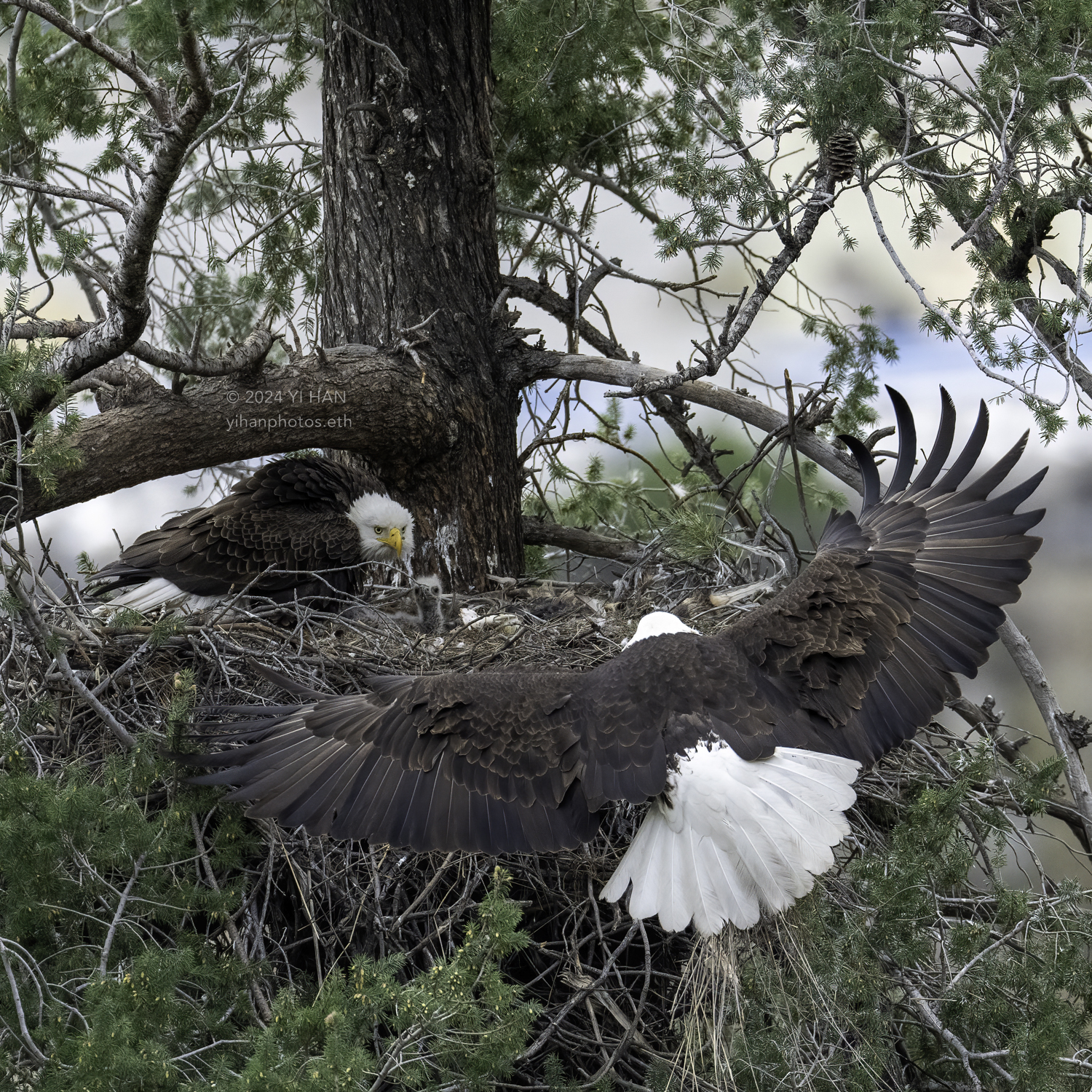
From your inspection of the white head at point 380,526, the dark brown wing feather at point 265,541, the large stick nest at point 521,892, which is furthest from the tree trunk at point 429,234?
the large stick nest at point 521,892

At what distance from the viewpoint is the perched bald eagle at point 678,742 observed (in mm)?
2828

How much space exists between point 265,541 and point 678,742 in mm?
2314

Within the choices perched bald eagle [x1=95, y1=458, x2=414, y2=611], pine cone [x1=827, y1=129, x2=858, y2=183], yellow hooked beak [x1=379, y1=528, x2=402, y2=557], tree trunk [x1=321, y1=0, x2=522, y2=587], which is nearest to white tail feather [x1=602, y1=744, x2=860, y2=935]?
perched bald eagle [x1=95, y1=458, x2=414, y2=611]

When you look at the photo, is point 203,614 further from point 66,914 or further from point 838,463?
point 838,463

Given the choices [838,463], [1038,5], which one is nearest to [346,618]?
[838,463]

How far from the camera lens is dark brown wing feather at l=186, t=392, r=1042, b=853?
2928 millimetres

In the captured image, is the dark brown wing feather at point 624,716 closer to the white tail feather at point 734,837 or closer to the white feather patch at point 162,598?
the white tail feather at point 734,837

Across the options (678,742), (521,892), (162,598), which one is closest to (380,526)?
(162,598)

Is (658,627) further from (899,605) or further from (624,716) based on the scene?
(899,605)

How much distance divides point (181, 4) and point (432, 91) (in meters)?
2.53

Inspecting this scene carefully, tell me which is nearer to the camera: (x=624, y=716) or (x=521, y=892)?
(x=624, y=716)

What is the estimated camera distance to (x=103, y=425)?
13.0ft

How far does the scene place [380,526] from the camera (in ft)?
15.9

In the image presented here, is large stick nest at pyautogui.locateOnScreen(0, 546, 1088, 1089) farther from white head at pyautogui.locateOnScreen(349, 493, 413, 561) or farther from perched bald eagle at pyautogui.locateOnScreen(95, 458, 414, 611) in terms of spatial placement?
white head at pyautogui.locateOnScreen(349, 493, 413, 561)
